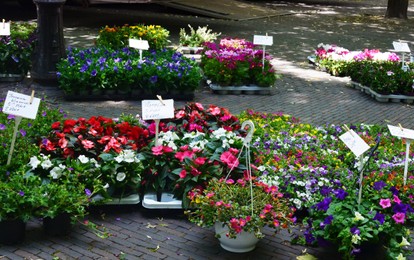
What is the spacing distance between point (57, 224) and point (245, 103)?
5912 millimetres

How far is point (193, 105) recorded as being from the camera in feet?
25.3

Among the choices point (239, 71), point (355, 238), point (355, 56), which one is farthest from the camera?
point (355, 56)

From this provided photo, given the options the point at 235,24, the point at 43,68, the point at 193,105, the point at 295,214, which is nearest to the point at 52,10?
the point at 43,68

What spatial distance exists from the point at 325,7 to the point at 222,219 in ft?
85.0

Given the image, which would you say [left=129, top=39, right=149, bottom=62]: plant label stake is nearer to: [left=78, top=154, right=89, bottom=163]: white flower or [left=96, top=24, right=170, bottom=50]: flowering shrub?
[left=96, top=24, right=170, bottom=50]: flowering shrub

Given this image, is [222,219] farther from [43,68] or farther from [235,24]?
[235,24]

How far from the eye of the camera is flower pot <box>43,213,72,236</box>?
5.72 meters

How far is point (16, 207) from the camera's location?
5.41 meters

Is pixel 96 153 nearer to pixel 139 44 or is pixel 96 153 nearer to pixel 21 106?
pixel 21 106

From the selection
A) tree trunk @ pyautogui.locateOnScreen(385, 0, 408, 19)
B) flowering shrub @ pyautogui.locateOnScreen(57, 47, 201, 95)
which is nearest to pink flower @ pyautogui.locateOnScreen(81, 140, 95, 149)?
flowering shrub @ pyautogui.locateOnScreen(57, 47, 201, 95)

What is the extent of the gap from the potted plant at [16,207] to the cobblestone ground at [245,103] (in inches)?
4.5

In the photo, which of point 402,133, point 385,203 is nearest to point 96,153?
point 385,203

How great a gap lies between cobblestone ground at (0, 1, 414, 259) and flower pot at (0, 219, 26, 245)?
8 centimetres

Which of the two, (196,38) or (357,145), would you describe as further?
(196,38)
